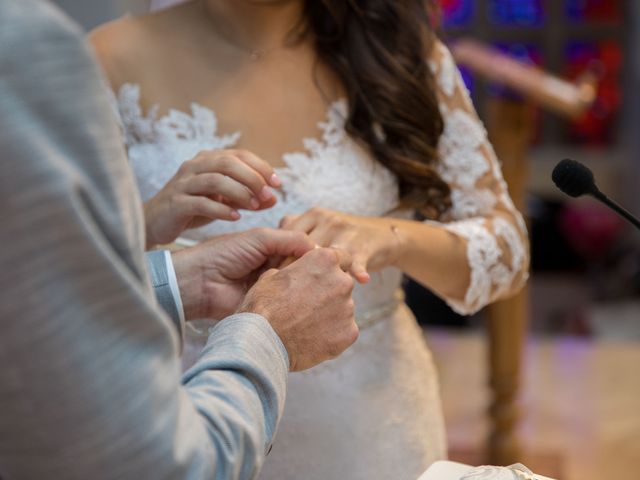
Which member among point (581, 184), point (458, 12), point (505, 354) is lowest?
point (458, 12)

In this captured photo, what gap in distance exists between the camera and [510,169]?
2.90 metres

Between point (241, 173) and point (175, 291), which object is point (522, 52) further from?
point (175, 291)

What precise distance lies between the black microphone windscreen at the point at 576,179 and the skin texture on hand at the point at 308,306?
255mm

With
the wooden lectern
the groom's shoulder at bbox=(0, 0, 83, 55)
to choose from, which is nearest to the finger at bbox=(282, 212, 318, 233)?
the groom's shoulder at bbox=(0, 0, 83, 55)

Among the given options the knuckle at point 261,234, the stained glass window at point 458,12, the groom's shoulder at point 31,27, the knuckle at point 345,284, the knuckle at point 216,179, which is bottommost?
the stained glass window at point 458,12

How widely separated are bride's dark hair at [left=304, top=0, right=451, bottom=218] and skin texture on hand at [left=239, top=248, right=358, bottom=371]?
0.57m

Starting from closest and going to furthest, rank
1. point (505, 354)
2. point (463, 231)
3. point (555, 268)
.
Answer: point (463, 231), point (505, 354), point (555, 268)

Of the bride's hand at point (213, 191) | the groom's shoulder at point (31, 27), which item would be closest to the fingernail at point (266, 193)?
the bride's hand at point (213, 191)

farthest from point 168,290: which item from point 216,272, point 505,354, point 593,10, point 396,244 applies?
point 593,10

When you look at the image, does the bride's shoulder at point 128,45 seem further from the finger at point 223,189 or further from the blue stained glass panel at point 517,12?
the blue stained glass panel at point 517,12

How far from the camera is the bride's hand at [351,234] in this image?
1.28 m

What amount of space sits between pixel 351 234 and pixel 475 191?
0.38m

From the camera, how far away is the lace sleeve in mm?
1562

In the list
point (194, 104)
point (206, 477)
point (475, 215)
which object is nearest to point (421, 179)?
point (475, 215)
